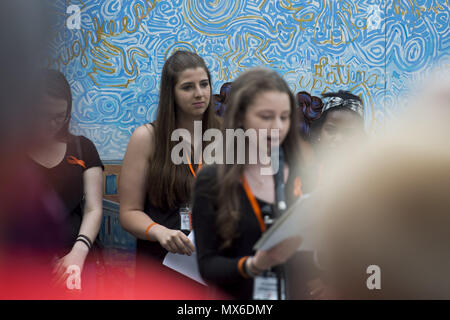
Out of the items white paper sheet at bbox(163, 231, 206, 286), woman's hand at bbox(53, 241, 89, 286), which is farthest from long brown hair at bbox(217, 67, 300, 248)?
woman's hand at bbox(53, 241, 89, 286)

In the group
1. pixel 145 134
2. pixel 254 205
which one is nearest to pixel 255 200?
pixel 254 205

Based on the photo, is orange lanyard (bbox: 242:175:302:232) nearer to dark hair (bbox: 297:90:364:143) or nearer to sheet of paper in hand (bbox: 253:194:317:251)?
sheet of paper in hand (bbox: 253:194:317:251)

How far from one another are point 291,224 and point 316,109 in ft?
3.77

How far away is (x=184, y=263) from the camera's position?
1260mm

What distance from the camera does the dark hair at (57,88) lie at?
55.1 inches

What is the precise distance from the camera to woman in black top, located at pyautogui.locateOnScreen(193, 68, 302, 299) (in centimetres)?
86

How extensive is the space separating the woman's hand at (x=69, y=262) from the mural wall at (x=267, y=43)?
1.92 feet

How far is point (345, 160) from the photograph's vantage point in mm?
1033

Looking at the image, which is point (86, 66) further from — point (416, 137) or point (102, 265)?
point (416, 137)

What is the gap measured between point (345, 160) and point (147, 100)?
4.09ft

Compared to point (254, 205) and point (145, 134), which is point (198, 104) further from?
point (254, 205)

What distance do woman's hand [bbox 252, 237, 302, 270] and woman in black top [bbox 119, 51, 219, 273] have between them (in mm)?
583

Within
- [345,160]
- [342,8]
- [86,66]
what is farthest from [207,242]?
[342,8]

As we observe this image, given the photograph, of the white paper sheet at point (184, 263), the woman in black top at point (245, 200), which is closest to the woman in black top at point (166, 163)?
the white paper sheet at point (184, 263)
